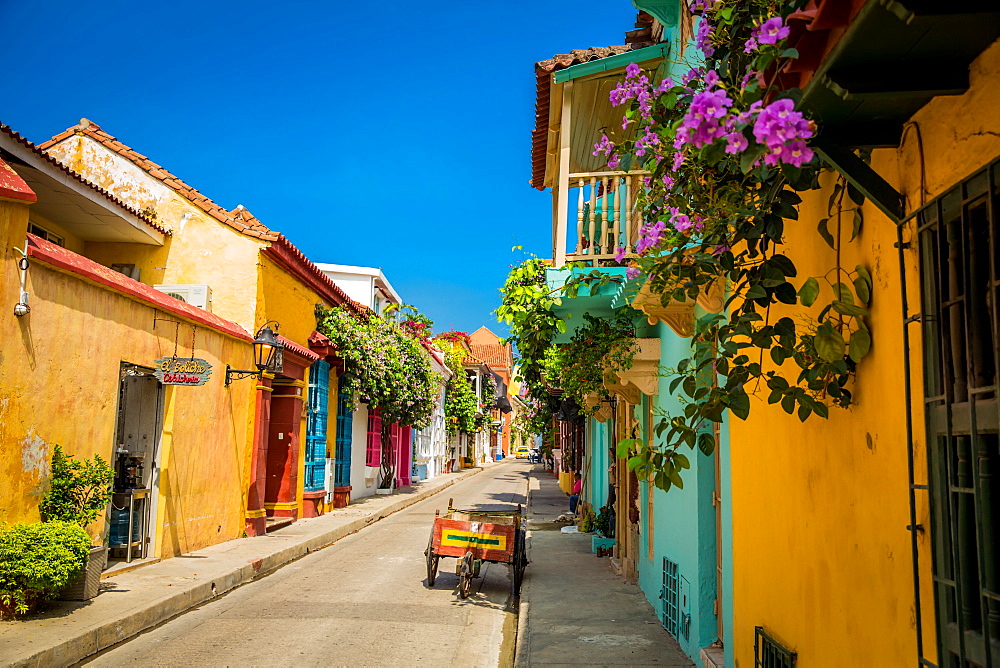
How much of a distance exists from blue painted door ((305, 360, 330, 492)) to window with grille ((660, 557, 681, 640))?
459 inches

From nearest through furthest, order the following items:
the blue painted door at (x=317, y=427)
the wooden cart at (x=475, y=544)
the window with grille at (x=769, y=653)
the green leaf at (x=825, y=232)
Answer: the green leaf at (x=825, y=232) < the window with grille at (x=769, y=653) < the wooden cart at (x=475, y=544) < the blue painted door at (x=317, y=427)

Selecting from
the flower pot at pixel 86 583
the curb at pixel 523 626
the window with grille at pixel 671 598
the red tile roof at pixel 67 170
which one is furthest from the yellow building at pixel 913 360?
the red tile roof at pixel 67 170

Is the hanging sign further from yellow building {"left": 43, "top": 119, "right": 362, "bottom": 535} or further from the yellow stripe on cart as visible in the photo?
the yellow stripe on cart

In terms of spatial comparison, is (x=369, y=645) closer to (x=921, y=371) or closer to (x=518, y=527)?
(x=518, y=527)

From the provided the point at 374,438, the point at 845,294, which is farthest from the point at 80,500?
the point at 374,438

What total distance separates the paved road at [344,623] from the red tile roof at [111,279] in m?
3.96

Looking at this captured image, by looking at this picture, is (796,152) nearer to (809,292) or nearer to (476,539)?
(809,292)

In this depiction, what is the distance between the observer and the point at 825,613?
10.8ft

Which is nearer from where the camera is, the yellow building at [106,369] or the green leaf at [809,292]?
the green leaf at [809,292]

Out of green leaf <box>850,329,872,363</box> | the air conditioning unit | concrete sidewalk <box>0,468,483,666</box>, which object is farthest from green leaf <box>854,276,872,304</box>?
the air conditioning unit

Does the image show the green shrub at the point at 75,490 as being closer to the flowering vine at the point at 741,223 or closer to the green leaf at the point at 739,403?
the flowering vine at the point at 741,223

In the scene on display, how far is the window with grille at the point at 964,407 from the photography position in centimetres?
227

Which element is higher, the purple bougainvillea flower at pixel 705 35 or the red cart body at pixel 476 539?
the purple bougainvillea flower at pixel 705 35

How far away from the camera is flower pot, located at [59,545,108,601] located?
7.89 m
